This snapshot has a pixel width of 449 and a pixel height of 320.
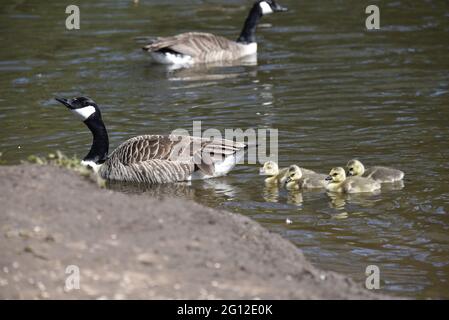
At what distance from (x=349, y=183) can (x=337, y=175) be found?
0.57 feet

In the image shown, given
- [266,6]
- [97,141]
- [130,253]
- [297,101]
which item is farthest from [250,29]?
[130,253]

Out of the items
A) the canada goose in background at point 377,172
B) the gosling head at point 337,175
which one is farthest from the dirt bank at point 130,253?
the canada goose in background at point 377,172

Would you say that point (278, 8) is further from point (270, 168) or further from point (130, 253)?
→ point (130, 253)

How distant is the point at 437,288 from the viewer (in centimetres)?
802

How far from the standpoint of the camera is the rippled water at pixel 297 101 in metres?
Answer: 9.51

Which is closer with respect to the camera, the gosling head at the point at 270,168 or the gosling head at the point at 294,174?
the gosling head at the point at 294,174

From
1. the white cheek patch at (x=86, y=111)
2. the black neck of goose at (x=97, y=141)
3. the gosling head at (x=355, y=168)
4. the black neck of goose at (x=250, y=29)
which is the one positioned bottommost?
the gosling head at (x=355, y=168)

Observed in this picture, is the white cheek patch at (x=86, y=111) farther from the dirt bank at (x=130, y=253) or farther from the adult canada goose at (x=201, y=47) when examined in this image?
the adult canada goose at (x=201, y=47)

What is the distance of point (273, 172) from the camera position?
11234 millimetres

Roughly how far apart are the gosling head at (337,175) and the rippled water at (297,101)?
0.23 meters

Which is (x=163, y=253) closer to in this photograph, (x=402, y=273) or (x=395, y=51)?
(x=402, y=273)

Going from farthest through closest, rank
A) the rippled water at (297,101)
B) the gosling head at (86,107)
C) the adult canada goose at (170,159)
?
the gosling head at (86,107) → the adult canada goose at (170,159) → the rippled water at (297,101)
